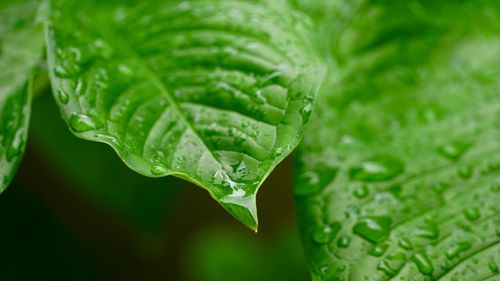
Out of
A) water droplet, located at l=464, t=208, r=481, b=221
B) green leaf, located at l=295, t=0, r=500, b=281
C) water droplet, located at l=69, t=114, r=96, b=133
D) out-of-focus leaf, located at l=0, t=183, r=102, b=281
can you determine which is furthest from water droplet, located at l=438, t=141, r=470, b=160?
out-of-focus leaf, located at l=0, t=183, r=102, b=281

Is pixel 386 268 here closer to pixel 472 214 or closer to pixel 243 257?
pixel 472 214

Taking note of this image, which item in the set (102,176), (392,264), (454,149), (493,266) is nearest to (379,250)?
(392,264)

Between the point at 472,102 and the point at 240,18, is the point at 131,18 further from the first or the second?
the point at 472,102

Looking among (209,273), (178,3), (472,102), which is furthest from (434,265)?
(209,273)

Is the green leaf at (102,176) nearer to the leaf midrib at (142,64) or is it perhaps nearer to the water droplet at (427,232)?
the leaf midrib at (142,64)

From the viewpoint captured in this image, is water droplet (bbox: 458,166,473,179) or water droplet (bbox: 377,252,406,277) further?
water droplet (bbox: 458,166,473,179)

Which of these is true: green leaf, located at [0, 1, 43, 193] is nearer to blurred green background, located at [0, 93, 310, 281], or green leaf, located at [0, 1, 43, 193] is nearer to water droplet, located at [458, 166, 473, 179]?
blurred green background, located at [0, 93, 310, 281]
